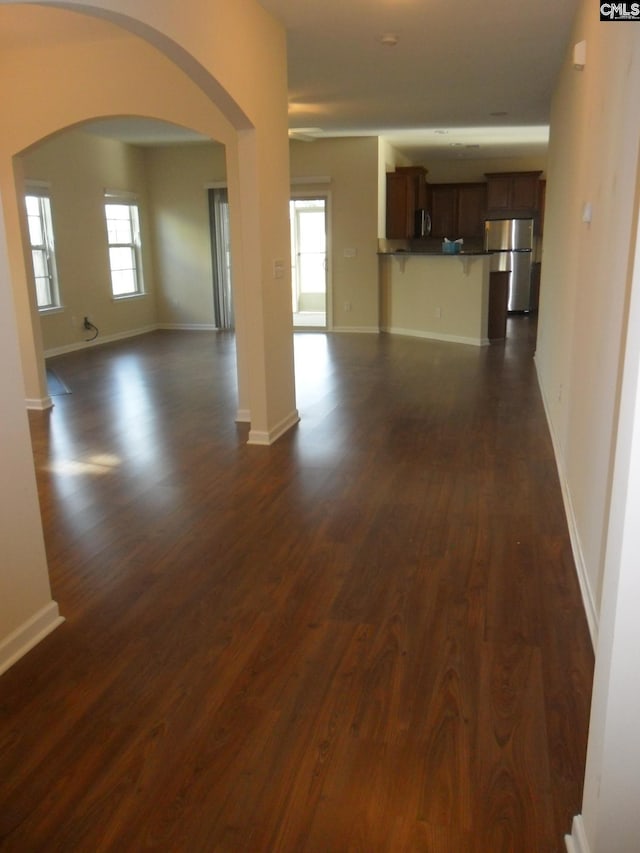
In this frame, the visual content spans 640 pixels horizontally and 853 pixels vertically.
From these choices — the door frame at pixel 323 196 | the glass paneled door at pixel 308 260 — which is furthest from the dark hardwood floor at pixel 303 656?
the glass paneled door at pixel 308 260

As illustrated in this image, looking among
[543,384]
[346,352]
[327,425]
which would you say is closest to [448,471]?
[327,425]

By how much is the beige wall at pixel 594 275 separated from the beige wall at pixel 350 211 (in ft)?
17.1

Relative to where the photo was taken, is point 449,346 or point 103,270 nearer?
point 449,346

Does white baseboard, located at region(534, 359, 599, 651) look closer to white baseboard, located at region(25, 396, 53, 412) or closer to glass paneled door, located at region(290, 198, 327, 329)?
white baseboard, located at region(25, 396, 53, 412)

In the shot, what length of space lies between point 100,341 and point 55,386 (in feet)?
9.11

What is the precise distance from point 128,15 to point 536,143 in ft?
29.3

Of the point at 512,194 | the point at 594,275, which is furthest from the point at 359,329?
the point at 594,275

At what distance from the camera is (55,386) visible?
670 cm

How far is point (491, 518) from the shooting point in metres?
3.43

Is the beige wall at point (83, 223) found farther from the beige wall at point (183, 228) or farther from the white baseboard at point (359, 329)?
the white baseboard at point (359, 329)

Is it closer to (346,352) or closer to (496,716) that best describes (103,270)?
(346,352)

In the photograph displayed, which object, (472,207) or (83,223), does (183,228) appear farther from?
(472,207)

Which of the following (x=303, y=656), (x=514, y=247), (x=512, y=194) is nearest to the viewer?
(x=303, y=656)

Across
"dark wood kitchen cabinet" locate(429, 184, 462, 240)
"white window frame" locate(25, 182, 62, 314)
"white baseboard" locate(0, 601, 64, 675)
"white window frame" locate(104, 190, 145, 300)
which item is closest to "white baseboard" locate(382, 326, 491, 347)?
"dark wood kitchen cabinet" locate(429, 184, 462, 240)
